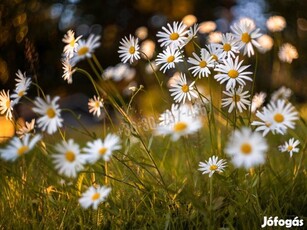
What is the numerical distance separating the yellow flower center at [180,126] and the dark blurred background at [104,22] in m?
1.40

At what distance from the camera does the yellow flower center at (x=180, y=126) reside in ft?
2.80

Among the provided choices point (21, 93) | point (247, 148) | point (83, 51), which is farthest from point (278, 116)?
point (21, 93)

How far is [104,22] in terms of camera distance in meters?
4.17

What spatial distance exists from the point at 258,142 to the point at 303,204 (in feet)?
1.72

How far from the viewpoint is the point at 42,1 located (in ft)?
10.5

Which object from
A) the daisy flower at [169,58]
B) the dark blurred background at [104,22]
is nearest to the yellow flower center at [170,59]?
the daisy flower at [169,58]

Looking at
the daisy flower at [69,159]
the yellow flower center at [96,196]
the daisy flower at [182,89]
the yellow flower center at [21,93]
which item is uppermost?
the daisy flower at [182,89]

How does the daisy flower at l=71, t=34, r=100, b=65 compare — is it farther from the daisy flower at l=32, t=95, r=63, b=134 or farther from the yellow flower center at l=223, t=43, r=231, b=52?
the yellow flower center at l=223, t=43, r=231, b=52

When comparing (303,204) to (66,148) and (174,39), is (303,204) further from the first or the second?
(66,148)

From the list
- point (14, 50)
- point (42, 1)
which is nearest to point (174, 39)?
point (14, 50)

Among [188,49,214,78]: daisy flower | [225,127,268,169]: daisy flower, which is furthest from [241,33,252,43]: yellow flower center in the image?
[225,127,268,169]: daisy flower

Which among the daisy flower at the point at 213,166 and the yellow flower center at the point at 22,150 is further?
the daisy flower at the point at 213,166

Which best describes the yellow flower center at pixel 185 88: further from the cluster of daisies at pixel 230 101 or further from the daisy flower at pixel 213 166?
the daisy flower at pixel 213 166

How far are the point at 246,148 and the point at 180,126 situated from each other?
0.46 ft
